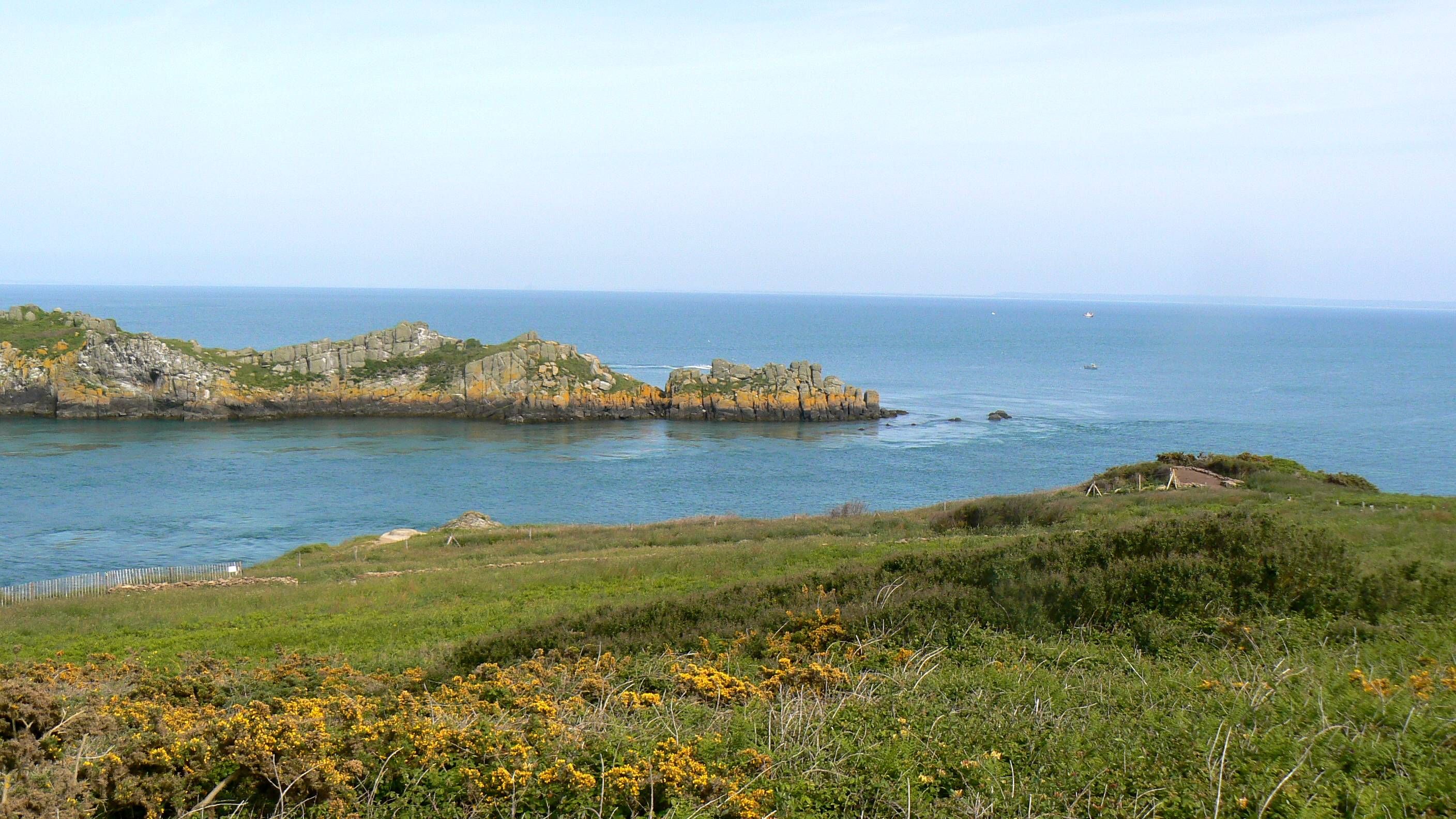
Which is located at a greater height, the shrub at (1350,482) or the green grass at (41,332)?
the green grass at (41,332)

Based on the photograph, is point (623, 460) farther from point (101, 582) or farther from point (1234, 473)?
point (1234, 473)

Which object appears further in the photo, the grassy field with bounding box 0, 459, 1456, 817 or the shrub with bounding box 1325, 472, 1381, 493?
the shrub with bounding box 1325, 472, 1381, 493

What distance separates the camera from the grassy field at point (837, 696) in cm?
705

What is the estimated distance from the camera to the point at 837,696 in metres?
9.44

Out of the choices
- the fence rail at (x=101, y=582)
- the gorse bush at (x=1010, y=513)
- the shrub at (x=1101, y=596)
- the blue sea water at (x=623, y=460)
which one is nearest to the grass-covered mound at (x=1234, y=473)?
the gorse bush at (x=1010, y=513)

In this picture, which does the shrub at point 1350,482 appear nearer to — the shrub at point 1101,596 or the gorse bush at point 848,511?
the gorse bush at point 848,511

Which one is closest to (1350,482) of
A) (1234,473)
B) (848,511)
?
(1234,473)

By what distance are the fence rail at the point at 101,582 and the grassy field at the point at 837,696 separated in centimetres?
841

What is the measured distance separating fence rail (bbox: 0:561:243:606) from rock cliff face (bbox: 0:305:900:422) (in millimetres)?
52077

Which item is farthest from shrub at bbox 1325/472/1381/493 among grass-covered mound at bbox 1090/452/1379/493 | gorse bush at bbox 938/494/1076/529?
gorse bush at bbox 938/494/1076/529

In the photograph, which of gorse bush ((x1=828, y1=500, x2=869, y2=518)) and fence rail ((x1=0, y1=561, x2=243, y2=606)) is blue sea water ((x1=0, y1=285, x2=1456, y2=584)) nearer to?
gorse bush ((x1=828, y1=500, x2=869, y2=518))

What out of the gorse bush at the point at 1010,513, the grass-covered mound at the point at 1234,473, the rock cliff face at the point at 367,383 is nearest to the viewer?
the gorse bush at the point at 1010,513

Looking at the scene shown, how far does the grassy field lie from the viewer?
278 inches

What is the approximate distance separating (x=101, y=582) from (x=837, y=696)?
2584 cm
